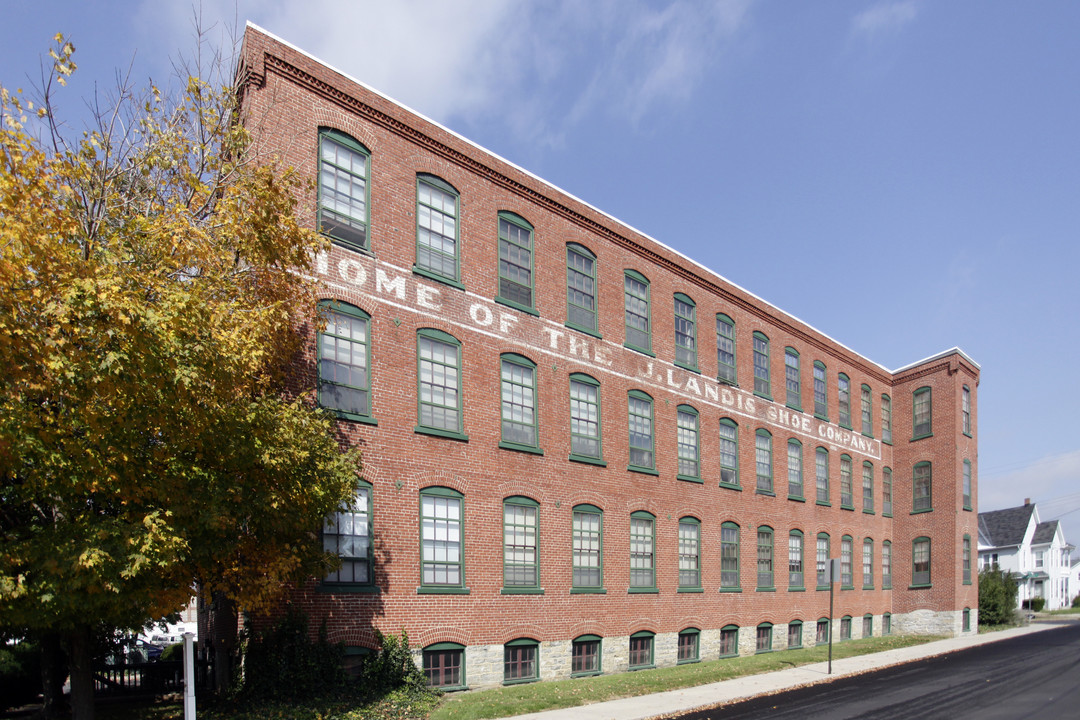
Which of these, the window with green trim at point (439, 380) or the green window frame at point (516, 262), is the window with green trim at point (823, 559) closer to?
the green window frame at point (516, 262)

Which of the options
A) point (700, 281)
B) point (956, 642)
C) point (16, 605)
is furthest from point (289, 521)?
point (956, 642)

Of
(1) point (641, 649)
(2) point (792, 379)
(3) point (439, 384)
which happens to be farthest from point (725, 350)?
(3) point (439, 384)

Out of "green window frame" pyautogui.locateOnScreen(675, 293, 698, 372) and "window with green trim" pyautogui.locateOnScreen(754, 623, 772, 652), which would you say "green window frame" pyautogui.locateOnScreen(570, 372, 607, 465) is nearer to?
"green window frame" pyautogui.locateOnScreen(675, 293, 698, 372)

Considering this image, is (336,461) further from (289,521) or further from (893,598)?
(893,598)

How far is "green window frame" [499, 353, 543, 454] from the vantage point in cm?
2017

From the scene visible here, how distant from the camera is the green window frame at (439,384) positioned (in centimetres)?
1817

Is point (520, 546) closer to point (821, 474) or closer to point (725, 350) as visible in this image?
→ point (725, 350)

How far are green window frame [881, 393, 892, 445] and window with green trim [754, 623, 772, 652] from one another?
599 inches

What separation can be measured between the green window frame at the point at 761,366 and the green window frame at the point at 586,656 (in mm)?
13084

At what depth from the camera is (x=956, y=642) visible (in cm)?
3384

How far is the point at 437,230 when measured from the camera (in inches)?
758

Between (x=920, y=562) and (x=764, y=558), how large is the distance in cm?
1382

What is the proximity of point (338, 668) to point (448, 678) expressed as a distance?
11.5 ft

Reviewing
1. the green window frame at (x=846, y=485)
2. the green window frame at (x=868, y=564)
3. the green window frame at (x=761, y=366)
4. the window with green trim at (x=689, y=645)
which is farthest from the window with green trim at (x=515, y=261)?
the green window frame at (x=868, y=564)
